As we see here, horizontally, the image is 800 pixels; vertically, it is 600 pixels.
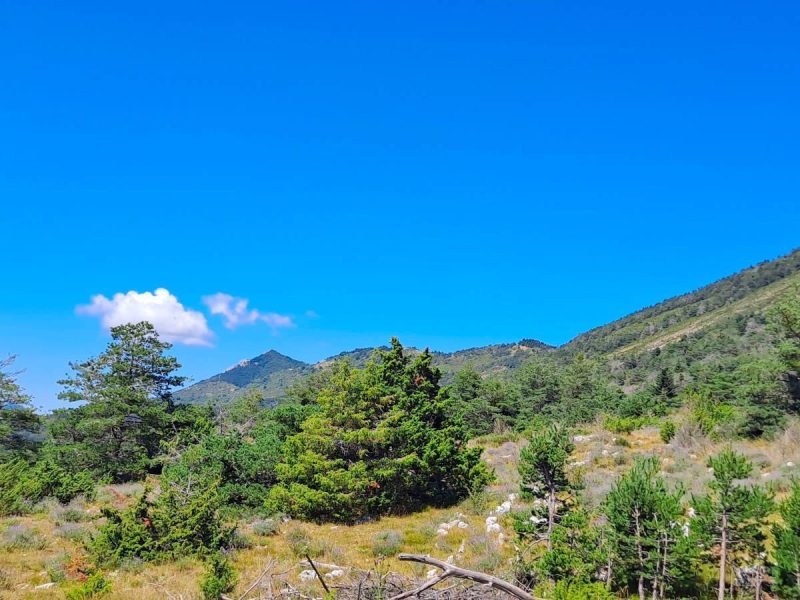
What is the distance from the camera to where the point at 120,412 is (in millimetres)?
23781

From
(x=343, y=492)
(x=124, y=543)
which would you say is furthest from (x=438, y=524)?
(x=124, y=543)

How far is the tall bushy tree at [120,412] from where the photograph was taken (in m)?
23.1

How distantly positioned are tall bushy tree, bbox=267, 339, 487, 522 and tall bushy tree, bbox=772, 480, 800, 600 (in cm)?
1048

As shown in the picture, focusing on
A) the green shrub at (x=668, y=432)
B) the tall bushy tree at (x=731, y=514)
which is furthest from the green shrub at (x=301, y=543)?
the green shrub at (x=668, y=432)

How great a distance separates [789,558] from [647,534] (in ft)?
5.15

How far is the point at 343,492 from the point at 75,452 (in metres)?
16.5

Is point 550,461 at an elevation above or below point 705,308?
below

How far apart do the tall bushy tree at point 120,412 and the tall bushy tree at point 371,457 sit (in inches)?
490

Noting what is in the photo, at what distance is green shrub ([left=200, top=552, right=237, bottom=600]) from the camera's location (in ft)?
21.6

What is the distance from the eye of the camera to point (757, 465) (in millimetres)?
13312

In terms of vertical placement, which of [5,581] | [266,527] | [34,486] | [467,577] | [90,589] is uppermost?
[467,577]

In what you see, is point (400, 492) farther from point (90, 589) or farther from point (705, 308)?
point (705, 308)

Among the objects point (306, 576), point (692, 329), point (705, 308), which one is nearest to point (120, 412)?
point (306, 576)

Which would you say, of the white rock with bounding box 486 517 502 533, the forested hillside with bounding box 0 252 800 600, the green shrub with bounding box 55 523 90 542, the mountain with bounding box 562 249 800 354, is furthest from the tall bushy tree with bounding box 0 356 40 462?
the mountain with bounding box 562 249 800 354
